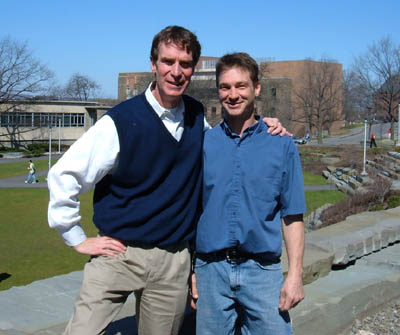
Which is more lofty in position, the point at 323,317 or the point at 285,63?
the point at 285,63

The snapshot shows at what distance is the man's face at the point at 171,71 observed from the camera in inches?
105

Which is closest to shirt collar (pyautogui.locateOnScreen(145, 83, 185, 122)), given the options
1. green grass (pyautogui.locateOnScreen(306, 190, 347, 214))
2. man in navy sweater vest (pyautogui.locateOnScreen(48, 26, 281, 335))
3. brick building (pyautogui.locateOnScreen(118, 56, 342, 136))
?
man in navy sweater vest (pyautogui.locateOnScreen(48, 26, 281, 335))

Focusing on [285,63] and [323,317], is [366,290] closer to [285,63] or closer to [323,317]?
[323,317]

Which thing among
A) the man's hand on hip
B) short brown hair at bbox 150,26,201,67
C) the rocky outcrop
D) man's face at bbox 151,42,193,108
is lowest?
the rocky outcrop

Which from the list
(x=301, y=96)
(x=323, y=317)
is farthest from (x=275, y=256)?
(x=301, y=96)

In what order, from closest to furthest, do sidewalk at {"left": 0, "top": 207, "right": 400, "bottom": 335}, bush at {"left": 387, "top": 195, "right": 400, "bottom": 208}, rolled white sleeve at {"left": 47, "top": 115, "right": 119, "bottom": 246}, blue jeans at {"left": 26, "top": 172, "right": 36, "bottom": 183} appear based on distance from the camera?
1. rolled white sleeve at {"left": 47, "top": 115, "right": 119, "bottom": 246}
2. sidewalk at {"left": 0, "top": 207, "right": 400, "bottom": 335}
3. bush at {"left": 387, "top": 195, "right": 400, "bottom": 208}
4. blue jeans at {"left": 26, "top": 172, "right": 36, "bottom": 183}

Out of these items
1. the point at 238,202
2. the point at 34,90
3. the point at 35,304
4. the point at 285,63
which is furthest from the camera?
the point at 285,63

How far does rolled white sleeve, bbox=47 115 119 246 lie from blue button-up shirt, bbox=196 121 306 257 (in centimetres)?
57

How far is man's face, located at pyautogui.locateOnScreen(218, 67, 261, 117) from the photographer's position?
2.70 meters

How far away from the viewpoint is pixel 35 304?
455cm

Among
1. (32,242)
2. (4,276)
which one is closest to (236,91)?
(4,276)

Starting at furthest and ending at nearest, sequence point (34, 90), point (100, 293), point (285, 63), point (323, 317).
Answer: point (285, 63) → point (34, 90) → point (323, 317) → point (100, 293)

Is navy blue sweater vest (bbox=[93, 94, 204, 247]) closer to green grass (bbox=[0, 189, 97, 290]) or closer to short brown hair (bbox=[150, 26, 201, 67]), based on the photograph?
short brown hair (bbox=[150, 26, 201, 67])

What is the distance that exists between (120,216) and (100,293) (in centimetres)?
38
